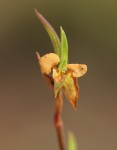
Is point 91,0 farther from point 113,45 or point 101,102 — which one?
point 101,102

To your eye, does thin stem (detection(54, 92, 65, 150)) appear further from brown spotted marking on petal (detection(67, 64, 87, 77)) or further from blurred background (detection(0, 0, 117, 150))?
blurred background (detection(0, 0, 117, 150))

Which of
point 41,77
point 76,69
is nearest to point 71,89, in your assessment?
point 76,69

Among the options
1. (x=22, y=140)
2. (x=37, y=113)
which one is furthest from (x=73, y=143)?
(x=37, y=113)

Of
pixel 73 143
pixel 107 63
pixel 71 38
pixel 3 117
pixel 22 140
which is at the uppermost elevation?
pixel 71 38

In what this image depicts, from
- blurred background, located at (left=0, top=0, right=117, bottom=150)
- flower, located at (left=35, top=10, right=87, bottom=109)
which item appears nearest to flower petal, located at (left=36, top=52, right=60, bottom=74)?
flower, located at (left=35, top=10, right=87, bottom=109)

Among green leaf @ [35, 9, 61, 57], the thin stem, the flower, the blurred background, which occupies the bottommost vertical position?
the thin stem
